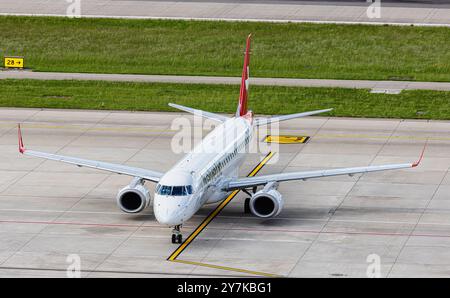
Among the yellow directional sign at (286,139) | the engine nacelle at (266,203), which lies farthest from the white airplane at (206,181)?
the yellow directional sign at (286,139)

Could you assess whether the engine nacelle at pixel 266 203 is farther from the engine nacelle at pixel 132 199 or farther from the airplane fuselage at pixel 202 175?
the engine nacelle at pixel 132 199

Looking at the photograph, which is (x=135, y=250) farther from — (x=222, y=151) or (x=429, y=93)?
(x=429, y=93)

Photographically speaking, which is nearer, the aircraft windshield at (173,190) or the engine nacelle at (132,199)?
the aircraft windshield at (173,190)

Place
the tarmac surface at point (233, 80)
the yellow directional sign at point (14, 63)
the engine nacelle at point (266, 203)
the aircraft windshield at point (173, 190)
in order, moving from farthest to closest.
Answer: the yellow directional sign at point (14, 63) → the tarmac surface at point (233, 80) → the engine nacelle at point (266, 203) → the aircraft windshield at point (173, 190)

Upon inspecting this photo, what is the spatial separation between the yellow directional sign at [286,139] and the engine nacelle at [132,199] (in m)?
18.2

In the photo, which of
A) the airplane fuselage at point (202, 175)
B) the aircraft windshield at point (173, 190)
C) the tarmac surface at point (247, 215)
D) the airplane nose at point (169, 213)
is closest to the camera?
the tarmac surface at point (247, 215)

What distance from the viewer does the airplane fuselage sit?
172 ft

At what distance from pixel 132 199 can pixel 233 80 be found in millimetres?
35665

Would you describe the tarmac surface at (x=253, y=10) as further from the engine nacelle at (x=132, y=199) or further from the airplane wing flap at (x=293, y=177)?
the engine nacelle at (x=132, y=199)

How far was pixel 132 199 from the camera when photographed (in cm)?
5659

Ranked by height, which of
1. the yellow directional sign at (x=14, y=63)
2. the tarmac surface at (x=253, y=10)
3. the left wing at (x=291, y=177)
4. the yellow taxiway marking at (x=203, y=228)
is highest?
the tarmac surface at (x=253, y=10)

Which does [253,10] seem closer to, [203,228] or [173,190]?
[203,228]

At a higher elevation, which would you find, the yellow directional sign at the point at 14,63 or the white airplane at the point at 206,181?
the yellow directional sign at the point at 14,63

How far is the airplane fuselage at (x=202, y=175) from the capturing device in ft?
172
